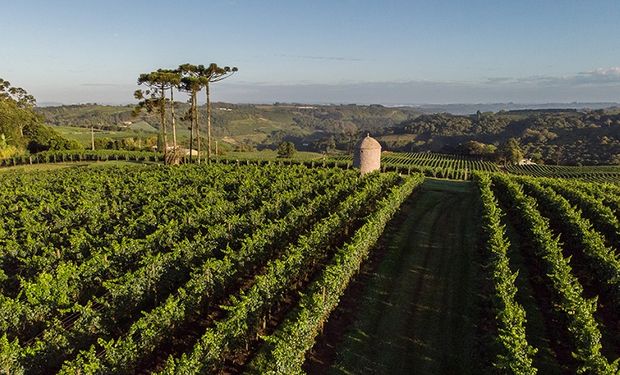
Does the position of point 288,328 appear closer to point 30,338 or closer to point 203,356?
point 203,356

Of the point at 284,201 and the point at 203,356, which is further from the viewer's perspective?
the point at 284,201

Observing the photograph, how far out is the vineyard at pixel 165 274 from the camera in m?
13.9

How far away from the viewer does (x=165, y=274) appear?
19.2m

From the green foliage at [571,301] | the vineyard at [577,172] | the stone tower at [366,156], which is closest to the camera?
the green foliage at [571,301]

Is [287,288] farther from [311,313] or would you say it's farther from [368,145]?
[368,145]

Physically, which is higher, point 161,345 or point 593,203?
point 593,203

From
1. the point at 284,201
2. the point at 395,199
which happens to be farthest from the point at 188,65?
the point at 395,199

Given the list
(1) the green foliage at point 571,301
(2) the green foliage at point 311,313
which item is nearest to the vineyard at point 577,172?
(1) the green foliage at point 571,301

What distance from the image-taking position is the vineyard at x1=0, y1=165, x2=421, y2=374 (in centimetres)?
1388

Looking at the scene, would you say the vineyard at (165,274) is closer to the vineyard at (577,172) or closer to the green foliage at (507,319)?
the green foliage at (507,319)

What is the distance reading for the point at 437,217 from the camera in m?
36.8

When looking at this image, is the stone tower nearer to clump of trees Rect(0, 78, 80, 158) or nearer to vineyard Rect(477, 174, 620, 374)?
vineyard Rect(477, 174, 620, 374)

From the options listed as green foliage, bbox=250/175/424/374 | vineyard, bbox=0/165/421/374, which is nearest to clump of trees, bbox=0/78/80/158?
vineyard, bbox=0/165/421/374

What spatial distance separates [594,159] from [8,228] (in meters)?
149
